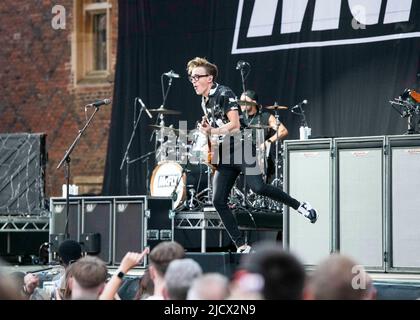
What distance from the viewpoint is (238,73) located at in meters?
14.3

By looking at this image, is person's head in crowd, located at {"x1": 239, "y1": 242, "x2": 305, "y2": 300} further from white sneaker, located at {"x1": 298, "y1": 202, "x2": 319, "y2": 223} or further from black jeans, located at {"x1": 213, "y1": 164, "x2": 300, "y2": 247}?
black jeans, located at {"x1": 213, "y1": 164, "x2": 300, "y2": 247}

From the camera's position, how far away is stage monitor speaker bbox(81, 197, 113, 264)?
457 inches

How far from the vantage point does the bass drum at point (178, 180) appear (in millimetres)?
12477

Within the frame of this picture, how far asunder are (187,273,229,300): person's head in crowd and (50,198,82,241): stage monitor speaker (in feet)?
26.0

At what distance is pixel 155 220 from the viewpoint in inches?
A: 460

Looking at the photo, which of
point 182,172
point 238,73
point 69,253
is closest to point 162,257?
point 69,253

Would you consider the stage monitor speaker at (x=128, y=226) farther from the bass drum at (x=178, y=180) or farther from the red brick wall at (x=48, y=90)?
the red brick wall at (x=48, y=90)

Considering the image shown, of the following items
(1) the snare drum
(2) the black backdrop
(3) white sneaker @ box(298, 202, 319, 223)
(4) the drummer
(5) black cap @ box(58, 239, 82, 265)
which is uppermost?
(2) the black backdrop

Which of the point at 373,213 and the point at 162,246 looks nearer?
the point at 162,246

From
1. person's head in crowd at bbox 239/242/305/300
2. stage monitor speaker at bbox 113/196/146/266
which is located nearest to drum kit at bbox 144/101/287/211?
stage monitor speaker at bbox 113/196/146/266

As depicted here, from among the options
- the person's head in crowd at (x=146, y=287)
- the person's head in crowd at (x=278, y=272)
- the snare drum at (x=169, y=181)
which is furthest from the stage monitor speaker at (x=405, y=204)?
the person's head in crowd at (x=278, y=272)
